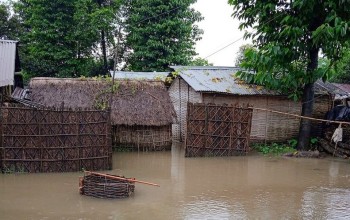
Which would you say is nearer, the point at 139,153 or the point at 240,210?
the point at 240,210

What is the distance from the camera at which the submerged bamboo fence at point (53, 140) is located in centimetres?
1025

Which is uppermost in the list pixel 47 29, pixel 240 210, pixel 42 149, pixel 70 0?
pixel 70 0

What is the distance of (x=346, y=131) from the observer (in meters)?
14.2

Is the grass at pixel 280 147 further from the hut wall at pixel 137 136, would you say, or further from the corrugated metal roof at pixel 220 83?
the hut wall at pixel 137 136

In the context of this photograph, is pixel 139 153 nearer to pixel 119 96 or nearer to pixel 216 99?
pixel 119 96

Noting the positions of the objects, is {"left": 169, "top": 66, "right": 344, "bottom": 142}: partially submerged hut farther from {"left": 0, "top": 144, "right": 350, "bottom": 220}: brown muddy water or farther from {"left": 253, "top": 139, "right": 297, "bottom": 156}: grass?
{"left": 0, "top": 144, "right": 350, "bottom": 220}: brown muddy water

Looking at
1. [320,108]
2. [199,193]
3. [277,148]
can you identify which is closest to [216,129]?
[277,148]

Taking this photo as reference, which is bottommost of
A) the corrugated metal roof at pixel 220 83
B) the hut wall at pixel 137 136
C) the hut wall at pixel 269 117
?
the hut wall at pixel 137 136

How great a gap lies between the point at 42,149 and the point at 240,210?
5443mm

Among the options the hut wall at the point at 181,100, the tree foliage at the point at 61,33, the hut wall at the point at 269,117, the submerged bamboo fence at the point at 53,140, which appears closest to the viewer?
the submerged bamboo fence at the point at 53,140

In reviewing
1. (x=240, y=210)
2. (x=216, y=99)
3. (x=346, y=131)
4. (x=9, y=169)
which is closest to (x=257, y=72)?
(x=216, y=99)

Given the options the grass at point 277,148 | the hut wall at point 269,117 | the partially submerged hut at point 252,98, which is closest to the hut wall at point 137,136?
the partially submerged hut at point 252,98

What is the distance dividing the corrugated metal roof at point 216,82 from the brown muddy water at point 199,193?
2999mm

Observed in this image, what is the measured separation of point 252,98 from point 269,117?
1.06 metres
